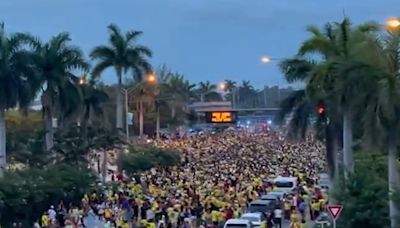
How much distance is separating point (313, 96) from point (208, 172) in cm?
2592

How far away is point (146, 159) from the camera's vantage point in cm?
6031

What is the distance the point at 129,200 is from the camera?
37.9m

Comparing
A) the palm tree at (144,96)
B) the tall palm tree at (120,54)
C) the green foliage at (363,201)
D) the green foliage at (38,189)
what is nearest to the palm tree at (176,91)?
the palm tree at (144,96)

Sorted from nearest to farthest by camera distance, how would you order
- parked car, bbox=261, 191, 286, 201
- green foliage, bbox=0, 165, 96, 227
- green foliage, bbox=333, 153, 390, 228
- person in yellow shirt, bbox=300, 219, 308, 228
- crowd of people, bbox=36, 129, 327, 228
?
green foliage, bbox=333, 153, 390, 228 → person in yellow shirt, bbox=300, 219, 308, 228 → green foliage, bbox=0, 165, 96, 227 → crowd of people, bbox=36, 129, 327, 228 → parked car, bbox=261, 191, 286, 201

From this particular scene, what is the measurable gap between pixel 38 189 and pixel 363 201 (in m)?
14.1

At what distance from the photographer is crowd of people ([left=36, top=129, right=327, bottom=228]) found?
33.2 metres

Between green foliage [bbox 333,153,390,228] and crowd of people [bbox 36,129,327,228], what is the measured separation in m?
6.43

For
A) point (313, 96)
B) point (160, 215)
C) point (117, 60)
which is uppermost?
point (117, 60)

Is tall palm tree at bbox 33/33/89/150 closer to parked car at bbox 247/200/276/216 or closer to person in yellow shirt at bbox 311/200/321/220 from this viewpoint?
parked car at bbox 247/200/276/216

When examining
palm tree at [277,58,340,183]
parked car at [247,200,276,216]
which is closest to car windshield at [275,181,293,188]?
parked car at [247,200,276,216]

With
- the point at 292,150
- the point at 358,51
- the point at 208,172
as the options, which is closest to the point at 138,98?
the point at 292,150

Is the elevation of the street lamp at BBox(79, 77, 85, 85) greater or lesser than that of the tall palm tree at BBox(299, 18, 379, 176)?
greater

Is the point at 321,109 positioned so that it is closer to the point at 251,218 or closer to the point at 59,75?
the point at 251,218

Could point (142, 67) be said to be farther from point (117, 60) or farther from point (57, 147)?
point (57, 147)
